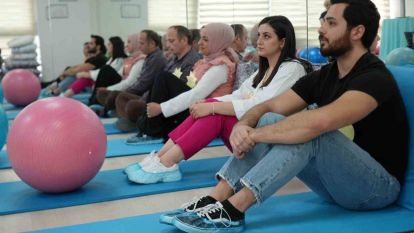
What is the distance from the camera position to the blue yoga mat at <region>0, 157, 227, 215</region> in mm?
2977

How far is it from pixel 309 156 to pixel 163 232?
29.1 inches

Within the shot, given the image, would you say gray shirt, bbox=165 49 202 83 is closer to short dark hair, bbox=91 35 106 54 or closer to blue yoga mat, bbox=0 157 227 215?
blue yoga mat, bbox=0 157 227 215

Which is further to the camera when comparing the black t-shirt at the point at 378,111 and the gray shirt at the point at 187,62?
the gray shirt at the point at 187,62

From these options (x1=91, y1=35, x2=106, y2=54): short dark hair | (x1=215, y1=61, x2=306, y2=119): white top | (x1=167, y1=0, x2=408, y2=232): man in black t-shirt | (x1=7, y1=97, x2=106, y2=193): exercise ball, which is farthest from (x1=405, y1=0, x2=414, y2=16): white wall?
(x1=91, y1=35, x2=106, y2=54): short dark hair

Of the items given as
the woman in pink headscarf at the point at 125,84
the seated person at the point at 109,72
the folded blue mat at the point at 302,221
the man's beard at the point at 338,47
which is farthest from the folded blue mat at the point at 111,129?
the man's beard at the point at 338,47

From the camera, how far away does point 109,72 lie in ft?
22.2

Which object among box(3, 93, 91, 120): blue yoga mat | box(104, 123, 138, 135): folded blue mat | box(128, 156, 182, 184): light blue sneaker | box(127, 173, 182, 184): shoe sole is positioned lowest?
box(3, 93, 91, 120): blue yoga mat

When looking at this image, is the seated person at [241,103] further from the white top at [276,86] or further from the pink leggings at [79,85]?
the pink leggings at [79,85]

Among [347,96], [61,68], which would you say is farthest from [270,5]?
[61,68]

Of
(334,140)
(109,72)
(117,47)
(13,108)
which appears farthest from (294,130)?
(13,108)

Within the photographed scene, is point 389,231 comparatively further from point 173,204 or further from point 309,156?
point 173,204

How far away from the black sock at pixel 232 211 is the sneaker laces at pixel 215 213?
0.01 meters

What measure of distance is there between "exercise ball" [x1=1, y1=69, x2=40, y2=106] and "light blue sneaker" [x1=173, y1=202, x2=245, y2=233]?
5.87 meters

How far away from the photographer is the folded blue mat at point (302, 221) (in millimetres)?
2361
